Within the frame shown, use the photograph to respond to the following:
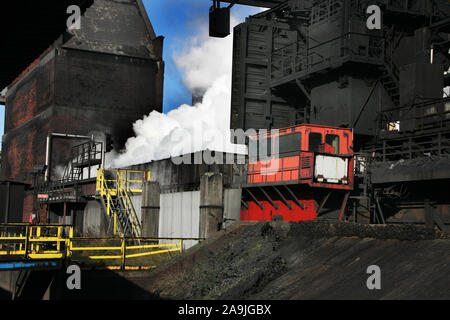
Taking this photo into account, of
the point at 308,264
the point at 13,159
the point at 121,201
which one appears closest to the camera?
the point at 308,264

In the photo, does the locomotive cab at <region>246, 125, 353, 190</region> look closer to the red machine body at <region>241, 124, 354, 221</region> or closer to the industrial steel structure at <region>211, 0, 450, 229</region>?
the red machine body at <region>241, 124, 354, 221</region>

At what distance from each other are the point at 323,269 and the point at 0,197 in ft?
80.8

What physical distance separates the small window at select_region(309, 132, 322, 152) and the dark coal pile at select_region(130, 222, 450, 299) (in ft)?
12.0

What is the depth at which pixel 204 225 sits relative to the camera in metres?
19.1

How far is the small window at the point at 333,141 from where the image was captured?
19.2 metres

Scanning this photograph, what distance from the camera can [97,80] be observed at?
46.2 m

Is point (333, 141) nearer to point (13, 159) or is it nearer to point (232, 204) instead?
point (232, 204)

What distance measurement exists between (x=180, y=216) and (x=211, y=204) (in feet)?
10.8

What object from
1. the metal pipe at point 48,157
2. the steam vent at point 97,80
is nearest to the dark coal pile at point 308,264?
the metal pipe at point 48,157

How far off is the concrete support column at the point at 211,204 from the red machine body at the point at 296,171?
4.60 feet

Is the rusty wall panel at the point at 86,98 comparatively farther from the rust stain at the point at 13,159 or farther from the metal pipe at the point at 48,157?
the rust stain at the point at 13,159

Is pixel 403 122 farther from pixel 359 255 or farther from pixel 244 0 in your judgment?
pixel 359 255

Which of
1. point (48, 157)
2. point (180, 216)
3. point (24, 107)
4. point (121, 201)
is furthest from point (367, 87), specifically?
point (24, 107)

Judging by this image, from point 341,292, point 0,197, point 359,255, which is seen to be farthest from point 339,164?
point 0,197
